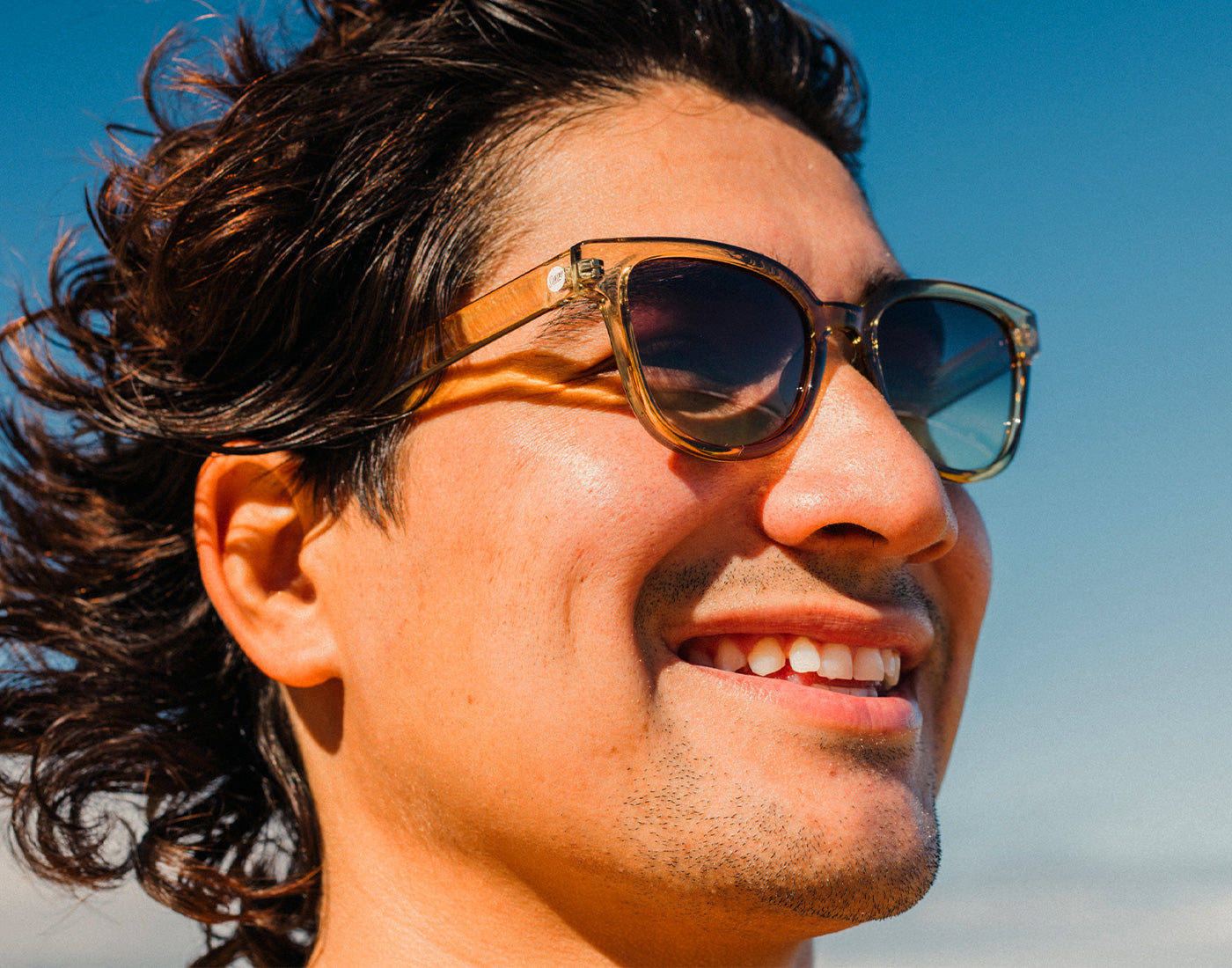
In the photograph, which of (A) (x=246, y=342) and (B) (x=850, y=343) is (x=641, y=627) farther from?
(A) (x=246, y=342)

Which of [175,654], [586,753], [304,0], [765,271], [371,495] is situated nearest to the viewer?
[586,753]

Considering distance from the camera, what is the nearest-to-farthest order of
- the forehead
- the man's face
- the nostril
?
the man's face → the nostril → the forehead

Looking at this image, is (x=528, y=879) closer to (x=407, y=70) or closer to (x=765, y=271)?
(x=765, y=271)

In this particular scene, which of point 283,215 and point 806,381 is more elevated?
point 283,215

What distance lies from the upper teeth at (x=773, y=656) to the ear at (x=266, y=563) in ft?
2.69

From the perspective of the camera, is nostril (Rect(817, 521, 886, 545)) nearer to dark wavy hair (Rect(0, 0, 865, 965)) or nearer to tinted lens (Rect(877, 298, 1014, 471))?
tinted lens (Rect(877, 298, 1014, 471))

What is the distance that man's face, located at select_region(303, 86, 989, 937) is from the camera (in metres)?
2.01

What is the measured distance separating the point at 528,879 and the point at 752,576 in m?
0.74

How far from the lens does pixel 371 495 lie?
2.40m

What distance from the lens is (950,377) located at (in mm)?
2703

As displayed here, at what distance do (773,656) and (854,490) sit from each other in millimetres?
346

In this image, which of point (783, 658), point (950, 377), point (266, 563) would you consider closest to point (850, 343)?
point (950, 377)

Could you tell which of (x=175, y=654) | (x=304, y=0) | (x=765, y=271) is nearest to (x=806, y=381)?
(x=765, y=271)

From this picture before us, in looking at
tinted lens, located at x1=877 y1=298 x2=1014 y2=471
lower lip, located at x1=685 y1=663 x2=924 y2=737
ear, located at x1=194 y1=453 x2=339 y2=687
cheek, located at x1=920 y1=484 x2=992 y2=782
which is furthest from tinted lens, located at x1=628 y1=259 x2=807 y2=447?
ear, located at x1=194 y1=453 x2=339 y2=687
